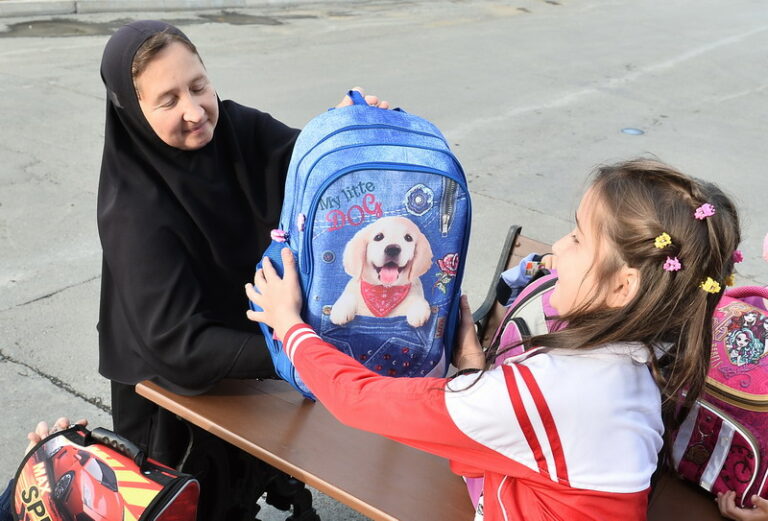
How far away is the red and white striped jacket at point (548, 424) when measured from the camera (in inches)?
55.3

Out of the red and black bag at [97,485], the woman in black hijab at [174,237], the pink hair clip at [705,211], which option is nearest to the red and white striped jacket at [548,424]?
the pink hair clip at [705,211]

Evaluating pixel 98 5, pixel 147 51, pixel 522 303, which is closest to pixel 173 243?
pixel 147 51

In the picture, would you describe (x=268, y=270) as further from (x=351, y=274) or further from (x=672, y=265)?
(x=672, y=265)

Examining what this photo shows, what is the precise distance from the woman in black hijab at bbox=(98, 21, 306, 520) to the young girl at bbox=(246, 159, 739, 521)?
0.58 metres

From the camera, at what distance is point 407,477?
1.88m

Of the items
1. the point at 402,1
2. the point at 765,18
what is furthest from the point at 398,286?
the point at 765,18

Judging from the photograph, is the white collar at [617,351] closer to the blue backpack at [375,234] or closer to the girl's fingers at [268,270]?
the blue backpack at [375,234]

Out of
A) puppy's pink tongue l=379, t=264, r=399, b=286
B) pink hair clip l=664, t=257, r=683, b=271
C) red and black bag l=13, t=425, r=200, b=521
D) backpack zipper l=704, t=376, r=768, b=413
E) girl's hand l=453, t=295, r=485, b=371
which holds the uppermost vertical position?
pink hair clip l=664, t=257, r=683, b=271

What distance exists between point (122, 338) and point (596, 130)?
6.04 m

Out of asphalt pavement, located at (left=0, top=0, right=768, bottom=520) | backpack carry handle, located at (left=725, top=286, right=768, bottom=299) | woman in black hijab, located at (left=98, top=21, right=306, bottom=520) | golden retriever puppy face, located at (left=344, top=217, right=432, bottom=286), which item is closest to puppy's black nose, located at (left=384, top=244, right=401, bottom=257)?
golden retriever puppy face, located at (left=344, top=217, right=432, bottom=286)

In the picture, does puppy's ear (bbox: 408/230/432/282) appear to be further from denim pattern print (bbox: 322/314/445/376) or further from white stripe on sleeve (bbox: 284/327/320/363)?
white stripe on sleeve (bbox: 284/327/320/363)

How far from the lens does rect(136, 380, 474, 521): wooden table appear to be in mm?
1808

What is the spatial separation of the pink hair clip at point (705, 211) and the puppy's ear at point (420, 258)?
1.95 feet

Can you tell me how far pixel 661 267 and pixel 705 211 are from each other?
0.12 m
